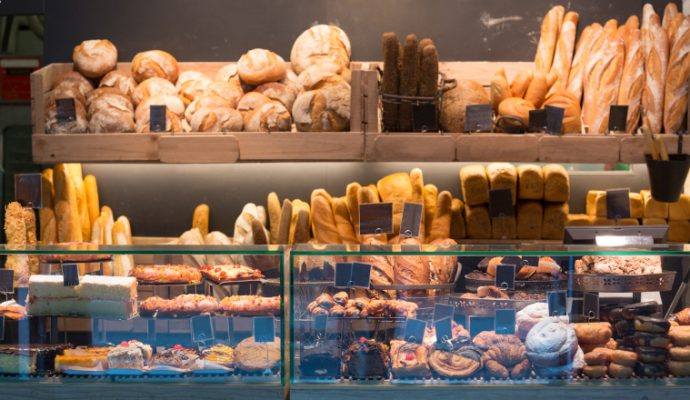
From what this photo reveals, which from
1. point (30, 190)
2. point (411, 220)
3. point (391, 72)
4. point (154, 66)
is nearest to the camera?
point (411, 220)

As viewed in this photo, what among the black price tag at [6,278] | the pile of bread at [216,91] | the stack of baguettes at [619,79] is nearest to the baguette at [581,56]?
the stack of baguettes at [619,79]

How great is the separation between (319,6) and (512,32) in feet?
3.45

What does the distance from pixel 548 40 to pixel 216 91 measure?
5.65 feet

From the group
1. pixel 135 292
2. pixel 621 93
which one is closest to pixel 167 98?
pixel 135 292

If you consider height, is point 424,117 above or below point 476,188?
above

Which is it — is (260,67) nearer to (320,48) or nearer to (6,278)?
(320,48)

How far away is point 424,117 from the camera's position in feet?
12.8

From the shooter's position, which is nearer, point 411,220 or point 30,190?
point 411,220

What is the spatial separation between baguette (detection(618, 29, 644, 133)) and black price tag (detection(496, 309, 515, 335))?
5.87 ft

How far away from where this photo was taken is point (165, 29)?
4.68 m

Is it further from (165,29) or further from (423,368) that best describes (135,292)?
(165,29)

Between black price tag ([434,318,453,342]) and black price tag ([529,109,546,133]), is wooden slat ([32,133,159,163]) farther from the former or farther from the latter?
black price tag ([434,318,453,342])

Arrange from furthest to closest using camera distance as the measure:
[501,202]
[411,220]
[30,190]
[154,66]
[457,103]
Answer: [154,66] → [501,202] → [457,103] → [30,190] → [411,220]

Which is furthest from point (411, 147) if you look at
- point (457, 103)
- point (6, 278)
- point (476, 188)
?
point (6, 278)
